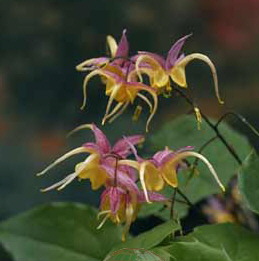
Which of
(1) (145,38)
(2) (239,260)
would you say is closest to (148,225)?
(1) (145,38)

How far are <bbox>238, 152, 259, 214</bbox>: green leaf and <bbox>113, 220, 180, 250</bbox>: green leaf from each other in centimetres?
6

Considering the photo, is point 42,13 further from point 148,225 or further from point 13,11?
point 148,225

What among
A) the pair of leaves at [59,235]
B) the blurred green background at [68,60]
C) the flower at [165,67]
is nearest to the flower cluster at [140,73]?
the flower at [165,67]

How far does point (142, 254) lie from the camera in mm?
616

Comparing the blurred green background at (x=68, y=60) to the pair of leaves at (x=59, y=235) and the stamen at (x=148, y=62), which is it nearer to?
the pair of leaves at (x=59, y=235)

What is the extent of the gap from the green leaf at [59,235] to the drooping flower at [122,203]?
0.11 metres

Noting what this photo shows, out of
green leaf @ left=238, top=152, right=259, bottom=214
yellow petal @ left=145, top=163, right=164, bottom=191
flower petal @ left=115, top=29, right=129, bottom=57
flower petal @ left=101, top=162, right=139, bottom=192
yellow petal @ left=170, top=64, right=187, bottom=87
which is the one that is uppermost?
flower petal @ left=115, top=29, right=129, bottom=57

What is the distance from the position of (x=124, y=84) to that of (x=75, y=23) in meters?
0.52

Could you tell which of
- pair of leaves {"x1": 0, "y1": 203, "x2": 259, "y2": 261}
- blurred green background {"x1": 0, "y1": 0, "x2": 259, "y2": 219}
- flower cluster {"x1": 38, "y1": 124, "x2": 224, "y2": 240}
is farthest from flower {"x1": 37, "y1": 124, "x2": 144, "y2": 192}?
blurred green background {"x1": 0, "y1": 0, "x2": 259, "y2": 219}

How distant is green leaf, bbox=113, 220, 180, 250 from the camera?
66 centimetres

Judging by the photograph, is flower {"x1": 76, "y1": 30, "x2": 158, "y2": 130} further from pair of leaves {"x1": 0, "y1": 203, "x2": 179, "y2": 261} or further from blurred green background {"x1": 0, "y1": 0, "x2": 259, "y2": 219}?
blurred green background {"x1": 0, "y1": 0, "x2": 259, "y2": 219}

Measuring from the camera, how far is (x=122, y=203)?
2.25ft

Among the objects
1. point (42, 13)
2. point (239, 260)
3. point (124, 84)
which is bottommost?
point (239, 260)

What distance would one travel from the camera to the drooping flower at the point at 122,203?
0.67 m
